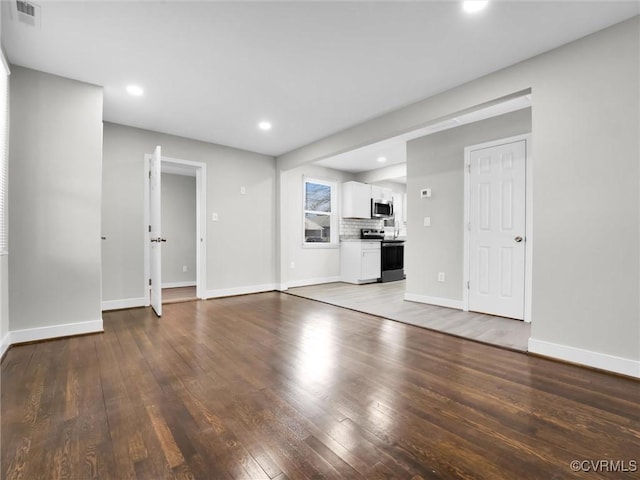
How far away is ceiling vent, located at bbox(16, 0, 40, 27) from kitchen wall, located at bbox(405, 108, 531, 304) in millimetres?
4236

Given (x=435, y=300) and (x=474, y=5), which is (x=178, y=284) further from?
(x=474, y=5)

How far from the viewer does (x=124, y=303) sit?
13.6 feet

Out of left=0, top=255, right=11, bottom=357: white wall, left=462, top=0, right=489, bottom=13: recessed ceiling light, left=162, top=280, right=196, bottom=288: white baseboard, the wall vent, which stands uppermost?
the wall vent

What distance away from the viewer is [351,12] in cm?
208

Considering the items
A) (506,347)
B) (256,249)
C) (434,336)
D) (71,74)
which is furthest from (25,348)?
(506,347)

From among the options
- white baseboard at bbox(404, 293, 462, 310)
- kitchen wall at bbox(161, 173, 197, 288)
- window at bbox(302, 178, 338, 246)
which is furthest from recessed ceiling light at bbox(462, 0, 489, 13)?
kitchen wall at bbox(161, 173, 197, 288)

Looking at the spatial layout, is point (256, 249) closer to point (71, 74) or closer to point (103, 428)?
point (71, 74)

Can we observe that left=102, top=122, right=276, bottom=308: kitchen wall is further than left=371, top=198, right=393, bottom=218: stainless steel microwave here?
No

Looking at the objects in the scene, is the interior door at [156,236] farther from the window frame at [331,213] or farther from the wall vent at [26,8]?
the window frame at [331,213]

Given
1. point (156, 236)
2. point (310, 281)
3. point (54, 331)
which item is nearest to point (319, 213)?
point (310, 281)

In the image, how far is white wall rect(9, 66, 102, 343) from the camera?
9.10 ft

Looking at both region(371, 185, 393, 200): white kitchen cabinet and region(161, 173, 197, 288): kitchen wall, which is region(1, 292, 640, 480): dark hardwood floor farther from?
region(371, 185, 393, 200): white kitchen cabinet

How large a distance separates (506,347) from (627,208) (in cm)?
137

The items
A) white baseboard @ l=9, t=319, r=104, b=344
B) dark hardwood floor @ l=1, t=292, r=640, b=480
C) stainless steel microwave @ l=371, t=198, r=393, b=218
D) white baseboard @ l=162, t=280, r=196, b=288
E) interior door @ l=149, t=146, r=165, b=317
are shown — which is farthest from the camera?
stainless steel microwave @ l=371, t=198, r=393, b=218
